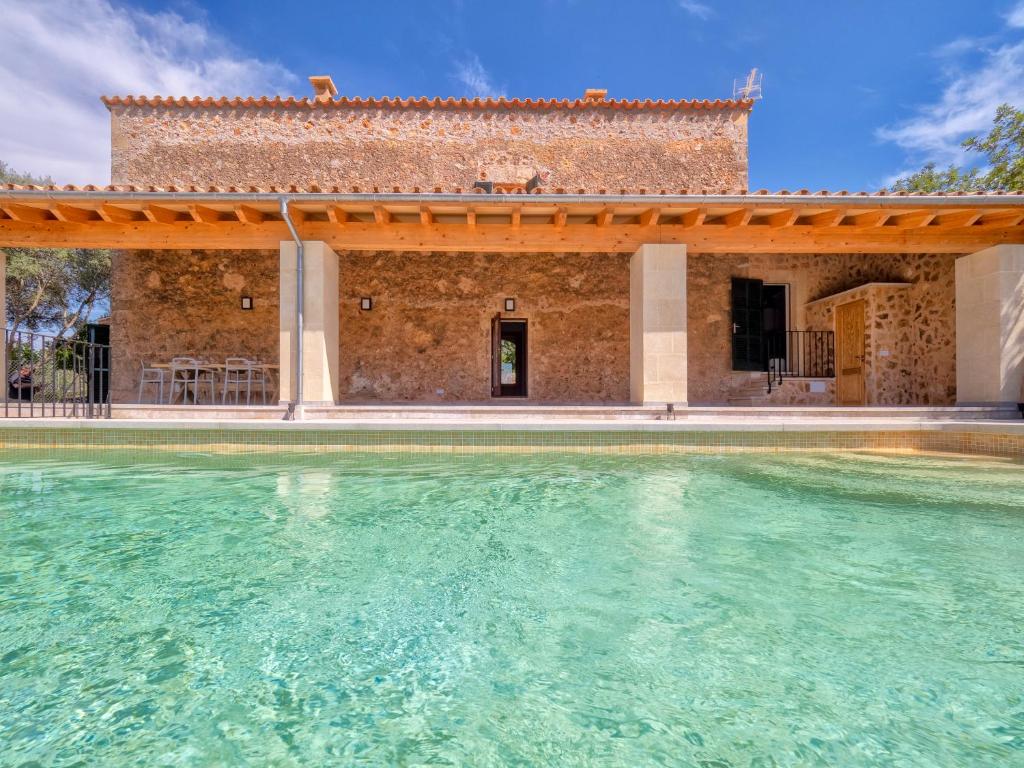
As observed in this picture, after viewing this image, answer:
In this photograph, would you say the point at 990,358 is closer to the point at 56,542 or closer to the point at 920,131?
the point at 56,542

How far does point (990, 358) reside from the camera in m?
6.87

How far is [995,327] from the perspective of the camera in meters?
6.80

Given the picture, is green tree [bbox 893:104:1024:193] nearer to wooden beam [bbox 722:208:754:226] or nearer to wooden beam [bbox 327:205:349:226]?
wooden beam [bbox 722:208:754:226]

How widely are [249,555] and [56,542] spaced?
1.09 metres

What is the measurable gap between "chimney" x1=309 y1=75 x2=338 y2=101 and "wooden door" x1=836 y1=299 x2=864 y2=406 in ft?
35.3

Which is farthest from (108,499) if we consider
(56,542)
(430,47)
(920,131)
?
(920,131)

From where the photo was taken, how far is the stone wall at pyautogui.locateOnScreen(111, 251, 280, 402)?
9398 mm

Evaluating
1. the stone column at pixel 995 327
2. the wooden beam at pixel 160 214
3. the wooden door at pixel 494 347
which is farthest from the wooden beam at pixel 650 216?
the wooden beam at pixel 160 214

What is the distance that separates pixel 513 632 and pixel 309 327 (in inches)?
235

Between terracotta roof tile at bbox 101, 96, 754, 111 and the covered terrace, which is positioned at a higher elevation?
terracotta roof tile at bbox 101, 96, 754, 111

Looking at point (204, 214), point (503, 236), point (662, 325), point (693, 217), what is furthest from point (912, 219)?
point (204, 214)

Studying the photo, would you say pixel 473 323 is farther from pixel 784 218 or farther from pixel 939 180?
pixel 939 180

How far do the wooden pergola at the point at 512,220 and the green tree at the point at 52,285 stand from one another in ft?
32.2

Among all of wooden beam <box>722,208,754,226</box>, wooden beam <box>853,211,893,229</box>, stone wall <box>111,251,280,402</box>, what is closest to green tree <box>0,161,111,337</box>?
stone wall <box>111,251,280,402</box>
